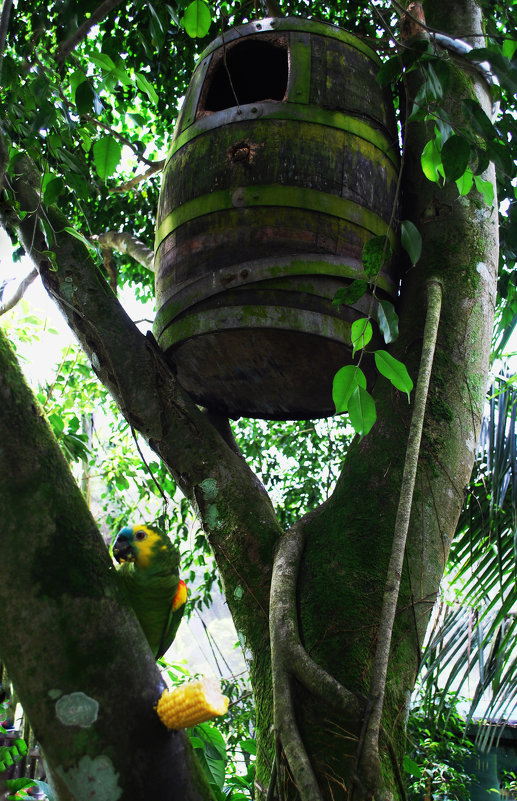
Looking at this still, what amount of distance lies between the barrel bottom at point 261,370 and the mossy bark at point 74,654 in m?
0.77

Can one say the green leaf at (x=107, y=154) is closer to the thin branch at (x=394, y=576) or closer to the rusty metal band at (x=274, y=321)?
the rusty metal band at (x=274, y=321)

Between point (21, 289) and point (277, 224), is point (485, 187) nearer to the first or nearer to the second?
point (277, 224)

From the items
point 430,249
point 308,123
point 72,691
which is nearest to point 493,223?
point 430,249

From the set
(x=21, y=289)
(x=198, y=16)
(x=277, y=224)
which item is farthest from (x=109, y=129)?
(x=21, y=289)

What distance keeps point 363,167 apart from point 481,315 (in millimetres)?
529

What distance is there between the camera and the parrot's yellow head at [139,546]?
1733 mm

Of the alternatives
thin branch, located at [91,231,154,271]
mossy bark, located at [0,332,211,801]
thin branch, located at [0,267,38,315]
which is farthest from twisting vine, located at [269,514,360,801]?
thin branch, located at [0,267,38,315]

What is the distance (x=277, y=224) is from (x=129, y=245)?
184cm

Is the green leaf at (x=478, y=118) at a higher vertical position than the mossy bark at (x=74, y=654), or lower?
higher

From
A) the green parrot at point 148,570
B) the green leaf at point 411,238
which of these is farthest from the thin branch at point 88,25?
the green parrot at point 148,570

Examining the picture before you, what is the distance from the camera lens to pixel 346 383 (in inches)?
47.8

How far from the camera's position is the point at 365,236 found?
5.86 ft

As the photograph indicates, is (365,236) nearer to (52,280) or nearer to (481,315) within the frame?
(481,315)

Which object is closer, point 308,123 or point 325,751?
point 325,751
